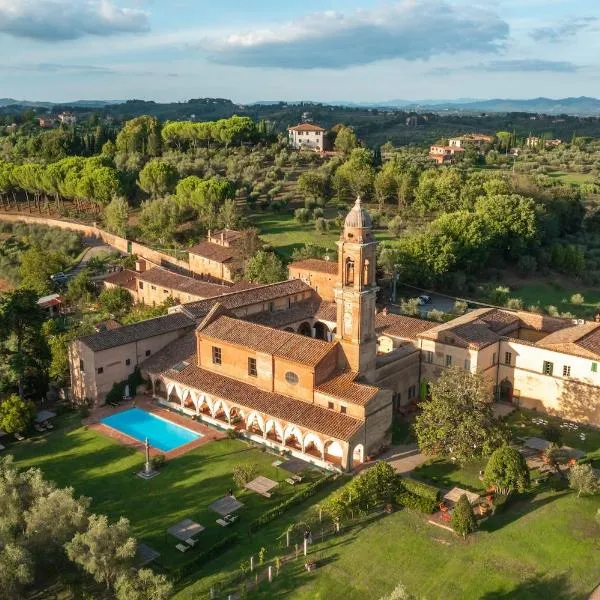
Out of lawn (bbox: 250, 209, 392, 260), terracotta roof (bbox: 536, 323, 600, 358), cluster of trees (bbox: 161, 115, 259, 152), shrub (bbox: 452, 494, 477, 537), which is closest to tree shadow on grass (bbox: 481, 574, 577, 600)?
shrub (bbox: 452, 494, 477, 537)

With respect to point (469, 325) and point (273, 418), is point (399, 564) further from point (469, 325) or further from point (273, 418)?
point (469, 325)

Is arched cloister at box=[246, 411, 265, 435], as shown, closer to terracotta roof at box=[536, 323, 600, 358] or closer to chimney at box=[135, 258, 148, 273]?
terracotta roof at box=[536, 323, 600, 358]

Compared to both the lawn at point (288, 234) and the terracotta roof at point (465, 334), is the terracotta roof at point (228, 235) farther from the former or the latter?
the terracotta roof at point (465, 334)

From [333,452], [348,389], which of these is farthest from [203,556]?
[348,389]

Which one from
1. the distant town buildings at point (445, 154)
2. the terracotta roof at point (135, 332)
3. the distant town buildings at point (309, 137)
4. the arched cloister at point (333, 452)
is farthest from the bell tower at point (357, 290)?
the distant town buildings at point (309, 137)

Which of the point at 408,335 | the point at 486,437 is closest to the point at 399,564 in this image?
the point at 486,437

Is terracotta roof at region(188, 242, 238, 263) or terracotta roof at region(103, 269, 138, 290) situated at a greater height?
terracotta roof at region(188, 242, 238, 263)

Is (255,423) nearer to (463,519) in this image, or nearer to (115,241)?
(463,519)
